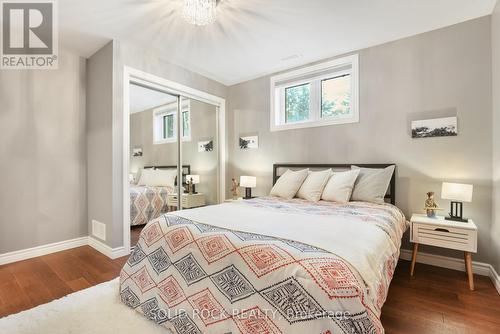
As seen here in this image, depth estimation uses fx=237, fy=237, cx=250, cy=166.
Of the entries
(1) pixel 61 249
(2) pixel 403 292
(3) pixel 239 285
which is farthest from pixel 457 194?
(1) pixel 61 249

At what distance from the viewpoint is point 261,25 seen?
2637 millimetres

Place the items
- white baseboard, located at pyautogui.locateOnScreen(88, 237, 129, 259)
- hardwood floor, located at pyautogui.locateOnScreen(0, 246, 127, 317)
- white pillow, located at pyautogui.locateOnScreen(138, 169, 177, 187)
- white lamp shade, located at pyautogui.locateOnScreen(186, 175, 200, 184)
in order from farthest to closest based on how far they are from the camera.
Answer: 1. white lamp shade, located at pyautogui.locateOnScreen(186, 175, 200, 184)
2. white pillow, located at pyautogui.locateOnScreen(138, 169, 177, 187)
3. white baseboard, located at pyautogui.locateOnScreen(88, 237, 129, 259)
4. hardwood floor, located at pyautogui.locateOnScreen(0, 246, 127, 317)

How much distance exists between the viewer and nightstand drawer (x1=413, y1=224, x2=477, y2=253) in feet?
6.94

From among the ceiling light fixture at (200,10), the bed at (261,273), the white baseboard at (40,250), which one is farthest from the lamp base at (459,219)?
the white baseboard at (40,250)

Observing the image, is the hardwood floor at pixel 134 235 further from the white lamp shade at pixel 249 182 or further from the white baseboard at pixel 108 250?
the white lamp shade at pixel 249 182

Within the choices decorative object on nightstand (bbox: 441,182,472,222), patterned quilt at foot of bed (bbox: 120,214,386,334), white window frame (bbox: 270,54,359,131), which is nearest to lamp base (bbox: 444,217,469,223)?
decorative object on nightstand (bbox: 441,182,472,222)

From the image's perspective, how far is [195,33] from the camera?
280 cm

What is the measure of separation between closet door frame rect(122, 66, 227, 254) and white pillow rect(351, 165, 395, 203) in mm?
2447

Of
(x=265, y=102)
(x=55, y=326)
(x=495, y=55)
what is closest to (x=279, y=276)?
(x=55, y=326)

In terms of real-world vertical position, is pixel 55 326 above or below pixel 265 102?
below

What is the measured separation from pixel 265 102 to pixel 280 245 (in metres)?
3.21

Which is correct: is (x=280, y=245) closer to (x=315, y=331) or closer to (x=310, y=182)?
(x=315, y=331)

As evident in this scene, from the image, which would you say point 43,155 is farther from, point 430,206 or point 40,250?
point 430,206

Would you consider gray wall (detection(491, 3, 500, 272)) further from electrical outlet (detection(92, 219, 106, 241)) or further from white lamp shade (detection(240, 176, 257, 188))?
electrical outlet (detection(92, 219, 106, 241))
